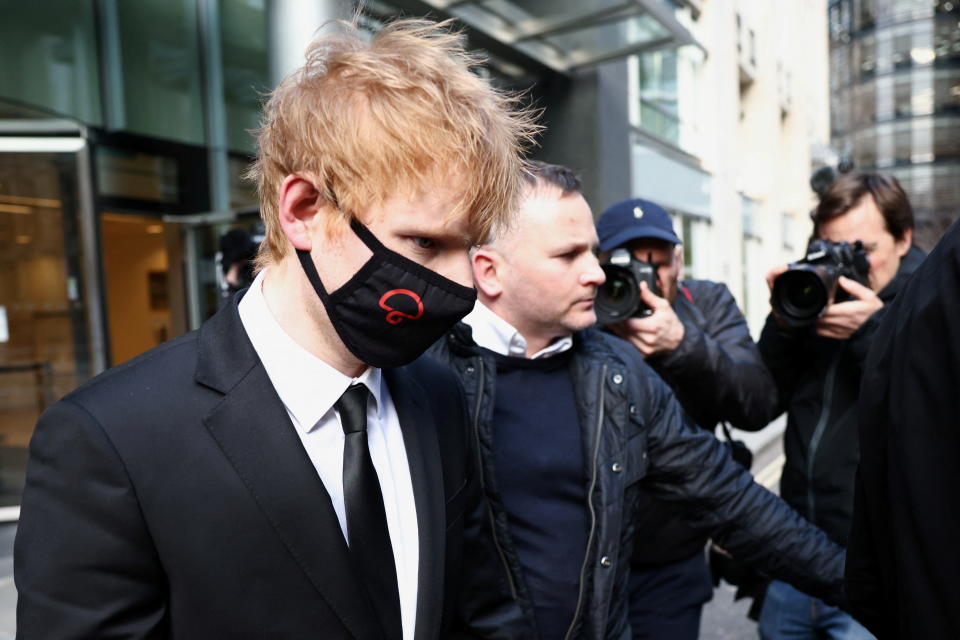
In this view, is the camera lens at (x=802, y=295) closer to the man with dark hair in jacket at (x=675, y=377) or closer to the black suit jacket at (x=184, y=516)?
the man with dark hair in jacket at (x=675, y=377)

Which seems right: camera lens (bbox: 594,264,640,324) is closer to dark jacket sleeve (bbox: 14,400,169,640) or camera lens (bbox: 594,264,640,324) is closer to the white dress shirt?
the white dress shirt

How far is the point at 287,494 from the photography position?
40.6 inches

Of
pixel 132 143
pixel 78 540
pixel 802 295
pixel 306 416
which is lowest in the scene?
pixel 78 540

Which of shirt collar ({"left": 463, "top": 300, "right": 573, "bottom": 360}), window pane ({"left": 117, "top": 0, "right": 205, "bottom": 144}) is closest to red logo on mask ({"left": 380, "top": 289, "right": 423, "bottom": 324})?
shirt collar ({"left": 463, "top": 300, "right": 573, "bottom": 360})

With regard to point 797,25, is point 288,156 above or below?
below

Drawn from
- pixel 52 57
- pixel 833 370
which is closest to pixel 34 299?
pixel 52 57

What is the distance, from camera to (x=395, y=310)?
1113mm

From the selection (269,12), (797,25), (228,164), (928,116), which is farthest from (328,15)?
(928,116)

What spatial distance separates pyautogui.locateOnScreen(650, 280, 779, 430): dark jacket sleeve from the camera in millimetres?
2354

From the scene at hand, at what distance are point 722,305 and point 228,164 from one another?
5.39m

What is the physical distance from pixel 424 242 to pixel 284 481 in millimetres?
416

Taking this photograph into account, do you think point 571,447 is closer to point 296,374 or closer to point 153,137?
point 296,374

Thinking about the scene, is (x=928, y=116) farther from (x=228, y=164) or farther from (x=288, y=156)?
(x=288, y=156)

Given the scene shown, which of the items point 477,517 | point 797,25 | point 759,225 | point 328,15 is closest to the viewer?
point 477,517
